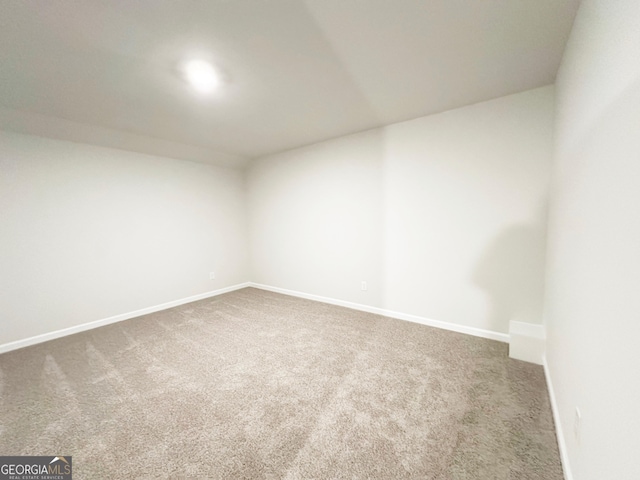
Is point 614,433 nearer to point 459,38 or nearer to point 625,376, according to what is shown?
point 625,376

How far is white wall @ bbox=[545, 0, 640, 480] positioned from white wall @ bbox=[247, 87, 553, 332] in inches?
33.9

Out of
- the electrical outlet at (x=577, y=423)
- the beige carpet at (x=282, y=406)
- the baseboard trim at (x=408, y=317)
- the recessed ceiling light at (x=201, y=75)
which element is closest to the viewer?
the electrical outlet at (x=577, y=423)

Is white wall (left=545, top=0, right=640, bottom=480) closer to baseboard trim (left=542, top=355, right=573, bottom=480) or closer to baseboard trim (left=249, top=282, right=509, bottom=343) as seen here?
baseboard trim (left=542, top=355, right=573, bottom=480)

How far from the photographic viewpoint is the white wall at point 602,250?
0.66 m

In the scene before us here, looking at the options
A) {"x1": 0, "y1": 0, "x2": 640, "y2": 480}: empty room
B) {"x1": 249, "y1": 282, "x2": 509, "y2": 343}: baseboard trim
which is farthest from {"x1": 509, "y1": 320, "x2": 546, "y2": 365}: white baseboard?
{"x1": 249, "y1": 282, "x2": 509, "y2": 343}: baseboard trim

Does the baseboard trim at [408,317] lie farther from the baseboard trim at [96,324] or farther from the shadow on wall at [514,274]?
the baseboard trim at [96,324]

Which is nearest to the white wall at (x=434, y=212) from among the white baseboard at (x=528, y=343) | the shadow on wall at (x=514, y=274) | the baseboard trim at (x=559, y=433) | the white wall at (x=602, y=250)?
the shadow on wall at (x=514, y=274)

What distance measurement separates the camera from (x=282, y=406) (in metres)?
1.59

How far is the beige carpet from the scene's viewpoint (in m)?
1.21

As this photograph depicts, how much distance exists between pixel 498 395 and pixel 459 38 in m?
2.41

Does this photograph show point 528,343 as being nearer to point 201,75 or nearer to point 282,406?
point 282,406

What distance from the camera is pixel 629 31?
2.37 feet

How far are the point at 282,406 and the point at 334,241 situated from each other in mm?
2289

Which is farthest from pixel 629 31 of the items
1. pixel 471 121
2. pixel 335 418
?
pixel 335 418
